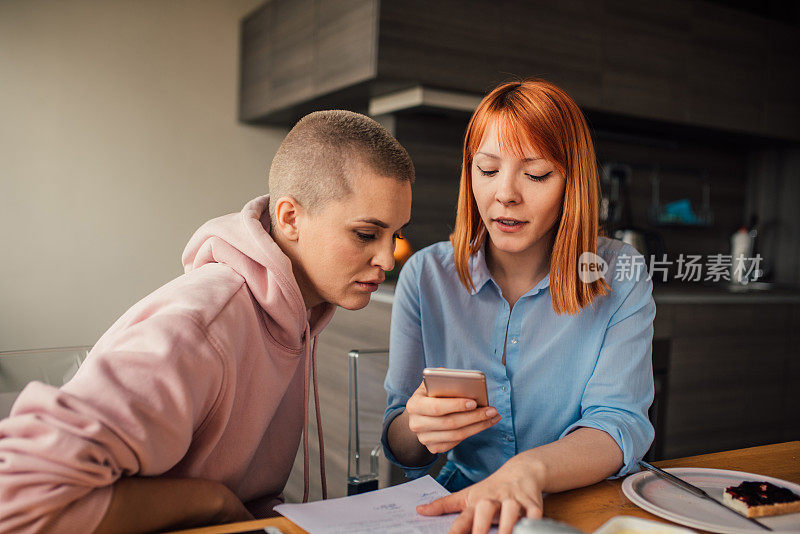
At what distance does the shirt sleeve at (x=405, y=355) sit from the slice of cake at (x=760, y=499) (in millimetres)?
567

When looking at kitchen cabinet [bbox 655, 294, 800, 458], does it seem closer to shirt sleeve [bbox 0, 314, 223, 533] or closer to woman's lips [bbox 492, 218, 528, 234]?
woman's lips [bbox 492, 218, 528, 234]

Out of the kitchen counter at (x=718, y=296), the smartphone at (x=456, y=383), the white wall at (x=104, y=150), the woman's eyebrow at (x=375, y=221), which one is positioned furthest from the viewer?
the white wall at (x=104, y=150)

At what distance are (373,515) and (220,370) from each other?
25 cm

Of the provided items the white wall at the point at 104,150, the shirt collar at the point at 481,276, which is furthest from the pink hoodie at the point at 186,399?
the white wall at the point at 104,150

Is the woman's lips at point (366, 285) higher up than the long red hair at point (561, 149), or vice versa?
the long red hair at point (561, 149)

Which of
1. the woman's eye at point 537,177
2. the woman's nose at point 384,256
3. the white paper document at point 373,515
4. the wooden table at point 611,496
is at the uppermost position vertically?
the woman's eye at point 537,177

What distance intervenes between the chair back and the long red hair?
3.09 feet

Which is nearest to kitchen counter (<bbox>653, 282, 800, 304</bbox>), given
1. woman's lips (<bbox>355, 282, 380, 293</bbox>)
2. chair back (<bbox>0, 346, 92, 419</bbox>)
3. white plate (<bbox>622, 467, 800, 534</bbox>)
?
white plate (<bbox>622, 467, 800, 534</bbox>)

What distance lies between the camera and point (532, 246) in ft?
4.32

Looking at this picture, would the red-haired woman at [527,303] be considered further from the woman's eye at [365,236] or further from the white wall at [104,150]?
the white wall at [104,150]

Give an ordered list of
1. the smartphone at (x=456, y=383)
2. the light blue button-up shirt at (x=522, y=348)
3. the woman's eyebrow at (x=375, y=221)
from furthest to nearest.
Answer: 1. the light blue button-up shirt at (x=522, y=348)
2. the woman's eyebrow at (x=375, y=221)
3. the smartphone at (x=456, y=383)

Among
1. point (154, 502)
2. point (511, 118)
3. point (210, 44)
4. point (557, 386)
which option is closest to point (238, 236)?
point (154, 502)

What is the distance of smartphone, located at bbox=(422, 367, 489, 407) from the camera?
847 millimetres

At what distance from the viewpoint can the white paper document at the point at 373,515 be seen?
0.72 metres
